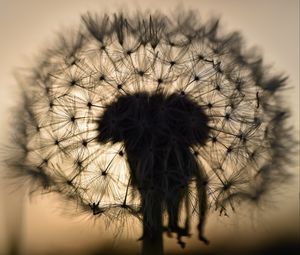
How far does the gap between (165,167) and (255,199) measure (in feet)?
1.92

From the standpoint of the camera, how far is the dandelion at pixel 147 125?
272 centimetres

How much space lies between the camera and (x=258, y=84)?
10.2 ft

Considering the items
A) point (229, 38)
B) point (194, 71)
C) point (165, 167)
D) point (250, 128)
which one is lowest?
point (165, 167)

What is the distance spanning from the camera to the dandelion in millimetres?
2721

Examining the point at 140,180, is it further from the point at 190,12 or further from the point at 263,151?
the point at 190,12

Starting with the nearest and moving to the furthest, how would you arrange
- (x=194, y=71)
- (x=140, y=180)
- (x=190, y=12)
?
(x=140, y=180) → (x=194, y=71) → (x=190, y=12)

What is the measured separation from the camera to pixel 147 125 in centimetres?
272

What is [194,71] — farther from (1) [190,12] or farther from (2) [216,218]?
(2) [216,218]

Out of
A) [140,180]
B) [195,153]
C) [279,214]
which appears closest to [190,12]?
[195,153]

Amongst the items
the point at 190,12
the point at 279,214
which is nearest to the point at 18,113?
the point at 190,12

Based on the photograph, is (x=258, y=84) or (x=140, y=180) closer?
(x=140, y=180)

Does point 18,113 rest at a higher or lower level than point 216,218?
higher

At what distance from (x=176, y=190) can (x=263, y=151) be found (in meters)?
0.60

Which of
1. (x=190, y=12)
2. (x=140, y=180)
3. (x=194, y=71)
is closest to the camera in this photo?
(x=140, y=180)
